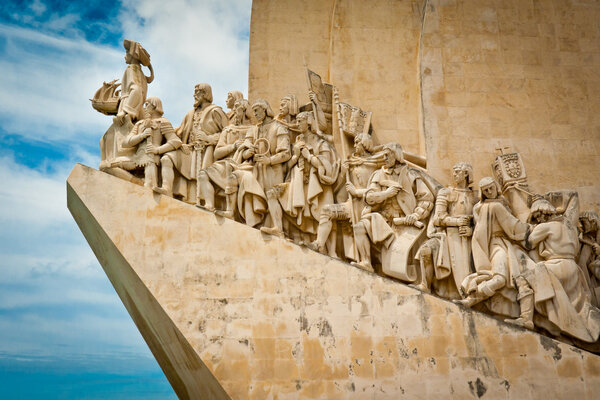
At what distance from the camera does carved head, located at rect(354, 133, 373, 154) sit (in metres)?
8.73

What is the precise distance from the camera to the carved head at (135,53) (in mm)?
9703

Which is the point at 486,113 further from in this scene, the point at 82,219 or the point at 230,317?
the point at 82,219

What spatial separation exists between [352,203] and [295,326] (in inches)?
68.1

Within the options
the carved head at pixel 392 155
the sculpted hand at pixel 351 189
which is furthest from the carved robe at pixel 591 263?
the sculpted hand at pixel 351 189

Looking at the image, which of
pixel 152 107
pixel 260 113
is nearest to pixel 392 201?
pixel 260 113

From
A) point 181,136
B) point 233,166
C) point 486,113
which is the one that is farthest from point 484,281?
point 181,136

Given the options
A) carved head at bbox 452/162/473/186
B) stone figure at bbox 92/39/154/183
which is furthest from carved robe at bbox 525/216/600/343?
stone figure at bbox 92/39/154/183

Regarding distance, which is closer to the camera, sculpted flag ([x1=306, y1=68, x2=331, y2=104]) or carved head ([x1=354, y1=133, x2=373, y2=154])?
carved head ([x1=354, y1=133, x2=373, y2=154])

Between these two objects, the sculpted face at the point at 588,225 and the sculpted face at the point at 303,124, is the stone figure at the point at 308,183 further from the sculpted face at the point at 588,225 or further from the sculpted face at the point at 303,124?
the sculpted face at the point at 588,225

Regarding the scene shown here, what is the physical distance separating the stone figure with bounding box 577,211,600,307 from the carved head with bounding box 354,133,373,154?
2.71m

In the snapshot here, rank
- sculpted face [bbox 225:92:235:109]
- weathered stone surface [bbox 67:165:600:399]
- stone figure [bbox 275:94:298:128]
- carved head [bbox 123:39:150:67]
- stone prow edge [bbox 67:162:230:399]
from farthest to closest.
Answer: carved head [bbox 123:39:150:67] → sculpted face [bbox 225:92:235:109] → stone figure [bbox 275:94:298:128] → stone prow edge [bbox 67:162:230:399] → weathered stone surface [bbox 67:165:600:399]

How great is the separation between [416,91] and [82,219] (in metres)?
5.06

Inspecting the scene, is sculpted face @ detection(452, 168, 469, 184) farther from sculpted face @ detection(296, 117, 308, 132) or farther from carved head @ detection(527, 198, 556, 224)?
sculpted face @ detection(296, 117, 308, 132)

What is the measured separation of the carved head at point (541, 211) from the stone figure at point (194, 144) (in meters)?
4.06
